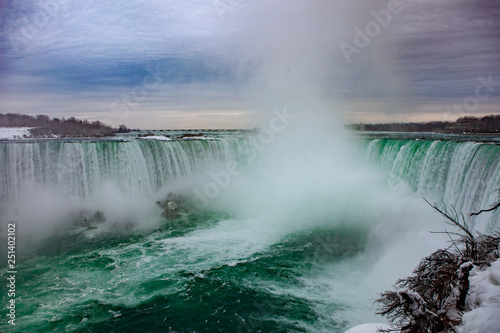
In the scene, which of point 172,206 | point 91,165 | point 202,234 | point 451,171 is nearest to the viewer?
point 451,171

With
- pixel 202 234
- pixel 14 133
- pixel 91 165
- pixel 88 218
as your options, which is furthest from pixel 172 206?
pixel 14 133

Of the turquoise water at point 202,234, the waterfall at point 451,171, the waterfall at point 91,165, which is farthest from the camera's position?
the waterfall at point 91,165

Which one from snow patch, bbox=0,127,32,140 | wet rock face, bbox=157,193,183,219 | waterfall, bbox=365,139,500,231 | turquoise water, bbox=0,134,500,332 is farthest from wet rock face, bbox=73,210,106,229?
waterfall, bbox=365,139,500,231

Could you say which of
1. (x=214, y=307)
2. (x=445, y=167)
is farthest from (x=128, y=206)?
(x=445, y=167)

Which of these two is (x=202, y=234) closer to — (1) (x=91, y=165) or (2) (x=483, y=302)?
(1) (x=91, y=165)

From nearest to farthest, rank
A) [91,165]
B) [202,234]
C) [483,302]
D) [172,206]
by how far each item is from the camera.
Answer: [483,302] < [202,234] < [91,165] < [172,206]

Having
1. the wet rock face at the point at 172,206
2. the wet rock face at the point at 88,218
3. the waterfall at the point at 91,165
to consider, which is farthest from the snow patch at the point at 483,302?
the waterfall at the point at 91,165

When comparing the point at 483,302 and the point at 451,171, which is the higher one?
the point at 451,171

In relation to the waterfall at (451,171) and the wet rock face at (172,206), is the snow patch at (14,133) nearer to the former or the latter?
the wet rock face at (172,206)

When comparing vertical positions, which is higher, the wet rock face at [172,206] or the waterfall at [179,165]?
the waterfall at [179,165]
